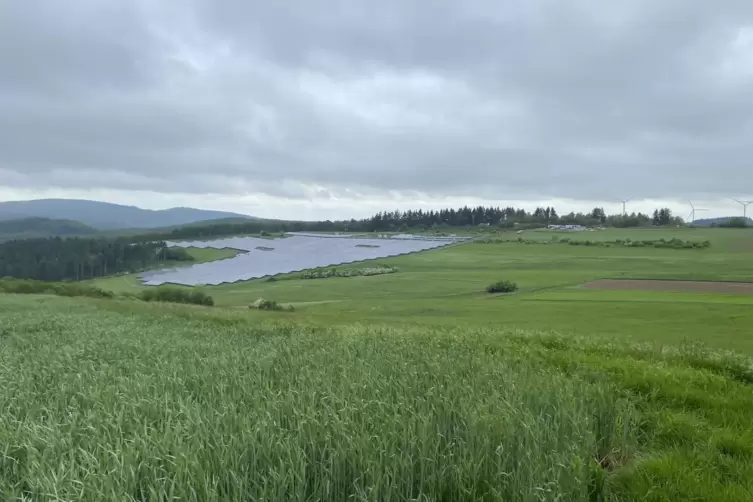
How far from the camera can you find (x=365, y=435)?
12.7 feet

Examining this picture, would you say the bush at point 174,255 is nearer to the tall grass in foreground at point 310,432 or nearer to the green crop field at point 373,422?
the green crop field at point 373,422

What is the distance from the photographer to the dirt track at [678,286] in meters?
34.4

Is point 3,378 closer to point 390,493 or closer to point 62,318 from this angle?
point 390,493

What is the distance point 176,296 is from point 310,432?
40837 millimetres

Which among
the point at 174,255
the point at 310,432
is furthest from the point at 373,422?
the point at 174,255

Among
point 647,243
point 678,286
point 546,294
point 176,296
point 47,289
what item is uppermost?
point 647,243

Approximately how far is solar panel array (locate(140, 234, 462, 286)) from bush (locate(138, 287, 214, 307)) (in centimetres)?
2883

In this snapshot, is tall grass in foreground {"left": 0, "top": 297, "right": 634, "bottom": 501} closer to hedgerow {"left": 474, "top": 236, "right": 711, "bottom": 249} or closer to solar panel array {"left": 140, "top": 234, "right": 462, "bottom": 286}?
solar panel array {"left": 140, "top": 234, "right": 462, "bottom": 286}

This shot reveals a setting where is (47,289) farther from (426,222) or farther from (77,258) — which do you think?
(426,222)

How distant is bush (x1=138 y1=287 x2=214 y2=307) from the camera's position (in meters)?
39.8

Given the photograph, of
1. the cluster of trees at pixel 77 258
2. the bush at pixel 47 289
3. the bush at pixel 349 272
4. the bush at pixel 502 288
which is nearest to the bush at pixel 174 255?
the cluster of trees at pixel 77 258

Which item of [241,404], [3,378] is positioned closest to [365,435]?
[241,404]

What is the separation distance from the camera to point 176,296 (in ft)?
135

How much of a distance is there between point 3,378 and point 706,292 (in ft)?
129
